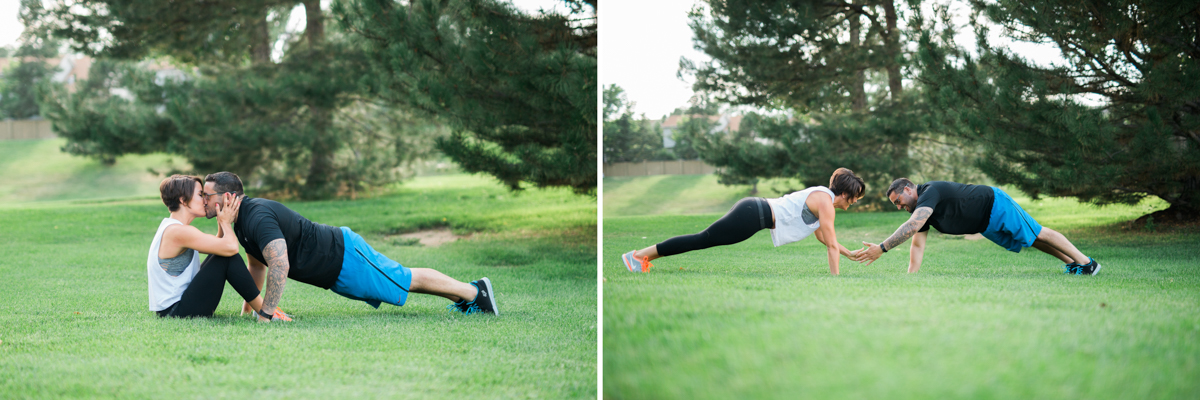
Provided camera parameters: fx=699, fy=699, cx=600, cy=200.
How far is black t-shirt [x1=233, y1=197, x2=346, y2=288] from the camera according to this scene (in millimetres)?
3721

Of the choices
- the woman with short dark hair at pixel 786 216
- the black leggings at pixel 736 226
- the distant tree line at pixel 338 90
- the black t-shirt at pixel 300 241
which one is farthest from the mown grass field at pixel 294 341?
the distant tree line at pixel 338 90

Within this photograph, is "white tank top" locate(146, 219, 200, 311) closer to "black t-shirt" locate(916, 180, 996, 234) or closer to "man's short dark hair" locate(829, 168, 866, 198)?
"man's short dark hair" locate(829, 168, 866, 198)

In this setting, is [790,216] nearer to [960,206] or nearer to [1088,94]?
[960,206]

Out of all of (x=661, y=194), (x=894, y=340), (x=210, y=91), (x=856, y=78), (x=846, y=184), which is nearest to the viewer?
(x=894, y=340)

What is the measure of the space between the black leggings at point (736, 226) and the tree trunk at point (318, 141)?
9.05m

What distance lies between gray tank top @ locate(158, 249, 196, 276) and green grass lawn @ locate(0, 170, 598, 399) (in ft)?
0.90

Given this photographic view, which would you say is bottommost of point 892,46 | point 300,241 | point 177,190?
point 300,241

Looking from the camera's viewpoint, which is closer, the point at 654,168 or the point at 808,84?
the point at 808,84

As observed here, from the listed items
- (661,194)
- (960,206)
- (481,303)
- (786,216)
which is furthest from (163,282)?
(661,194)

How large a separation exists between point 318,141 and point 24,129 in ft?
78.0

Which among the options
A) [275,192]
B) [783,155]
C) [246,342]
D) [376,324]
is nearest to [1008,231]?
[376,324]

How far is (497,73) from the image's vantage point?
7.37m

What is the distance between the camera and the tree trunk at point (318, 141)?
12.6 meters

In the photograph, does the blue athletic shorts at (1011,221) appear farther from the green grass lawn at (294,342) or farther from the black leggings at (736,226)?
the green grass lawn at (294,342)
